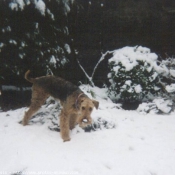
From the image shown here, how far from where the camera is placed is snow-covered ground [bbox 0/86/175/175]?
315 cm

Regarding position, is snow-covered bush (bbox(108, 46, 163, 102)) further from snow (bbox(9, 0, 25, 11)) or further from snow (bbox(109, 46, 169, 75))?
snow (bbox(9, 0, 25, 11))

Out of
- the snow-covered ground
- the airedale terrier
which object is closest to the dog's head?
the airedale terrier

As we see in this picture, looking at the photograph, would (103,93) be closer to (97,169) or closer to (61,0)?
(61,0)

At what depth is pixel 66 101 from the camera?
3.84m

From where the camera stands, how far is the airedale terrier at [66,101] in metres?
3.59

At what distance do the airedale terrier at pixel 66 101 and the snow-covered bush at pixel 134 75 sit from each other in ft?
5.48

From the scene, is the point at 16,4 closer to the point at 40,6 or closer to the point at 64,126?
the point at 40,6

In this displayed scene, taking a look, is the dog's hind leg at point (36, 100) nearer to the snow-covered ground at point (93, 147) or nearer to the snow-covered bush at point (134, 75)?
the snow-covered ground at point (93, 147)

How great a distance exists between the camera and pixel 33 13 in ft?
16.0

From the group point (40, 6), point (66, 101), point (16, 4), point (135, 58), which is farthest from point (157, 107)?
point (16, 4)

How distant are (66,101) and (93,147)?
784 millimetres

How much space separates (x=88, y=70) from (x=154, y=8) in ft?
7.73

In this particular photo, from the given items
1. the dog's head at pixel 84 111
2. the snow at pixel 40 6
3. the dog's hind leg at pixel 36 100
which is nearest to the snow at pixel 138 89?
the dog's head at pixel 84 111

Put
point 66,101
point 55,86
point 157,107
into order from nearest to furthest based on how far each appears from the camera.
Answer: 1. point 66,101
2. point 55,86
3. point 157,107
